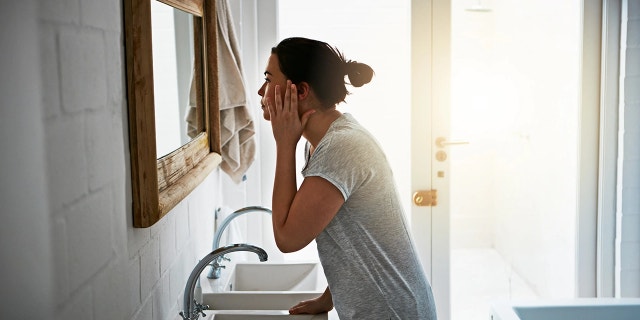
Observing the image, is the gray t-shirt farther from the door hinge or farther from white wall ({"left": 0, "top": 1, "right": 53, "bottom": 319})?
the door hinge

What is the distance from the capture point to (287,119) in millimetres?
1481

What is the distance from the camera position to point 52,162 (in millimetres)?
790

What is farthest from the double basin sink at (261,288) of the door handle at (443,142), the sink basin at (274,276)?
the door handle at (443,142)

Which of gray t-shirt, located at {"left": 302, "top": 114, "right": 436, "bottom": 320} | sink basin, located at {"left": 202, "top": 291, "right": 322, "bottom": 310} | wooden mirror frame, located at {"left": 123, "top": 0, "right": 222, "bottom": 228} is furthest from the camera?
sink basin, located at {"left": 202, "top": 291, "right": 322, "bottom": 310}

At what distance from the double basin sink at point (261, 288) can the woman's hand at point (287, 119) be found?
0.43 meters

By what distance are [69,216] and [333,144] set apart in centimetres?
64

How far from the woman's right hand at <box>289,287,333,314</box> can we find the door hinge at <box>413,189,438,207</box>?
1303mm

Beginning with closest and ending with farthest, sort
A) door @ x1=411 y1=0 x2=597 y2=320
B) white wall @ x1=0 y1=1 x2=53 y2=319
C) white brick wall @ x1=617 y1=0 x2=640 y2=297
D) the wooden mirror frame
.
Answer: white wall @ x1=0 y1=1 x2=53 y2=319
the wooden mirror frame
white brick wall @ x1=617 y1=0 x2=640 y2=297
door @ x1=411 y1=0 x2=597 y2=320

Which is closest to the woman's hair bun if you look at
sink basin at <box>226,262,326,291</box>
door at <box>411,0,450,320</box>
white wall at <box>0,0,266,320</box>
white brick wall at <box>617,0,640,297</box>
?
white wall at <box>0,0,266,320</box>

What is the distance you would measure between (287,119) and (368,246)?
33cm

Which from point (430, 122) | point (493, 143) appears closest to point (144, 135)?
point (430, 122)

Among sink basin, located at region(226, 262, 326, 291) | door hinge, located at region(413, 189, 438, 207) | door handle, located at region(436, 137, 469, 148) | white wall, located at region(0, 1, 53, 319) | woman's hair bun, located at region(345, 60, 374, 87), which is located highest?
woman's hair bun, located at region(345, 60, 374, 87)

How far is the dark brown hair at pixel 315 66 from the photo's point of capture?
1508mm

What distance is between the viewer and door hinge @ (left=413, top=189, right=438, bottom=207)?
2877 mm
